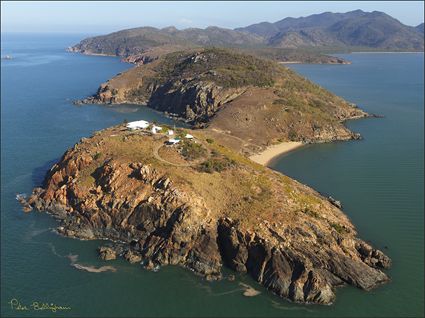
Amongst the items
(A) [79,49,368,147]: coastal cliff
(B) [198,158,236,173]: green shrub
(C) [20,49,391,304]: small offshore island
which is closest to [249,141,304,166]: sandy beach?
(A) [79,49,368,147]: coastal cliff

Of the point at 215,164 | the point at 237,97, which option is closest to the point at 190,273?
the point at 215,164

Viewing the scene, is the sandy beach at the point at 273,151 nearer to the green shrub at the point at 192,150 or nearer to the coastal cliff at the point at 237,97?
the coastal cliff at the point at 237,97

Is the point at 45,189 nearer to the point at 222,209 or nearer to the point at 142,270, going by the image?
the point at 142,270

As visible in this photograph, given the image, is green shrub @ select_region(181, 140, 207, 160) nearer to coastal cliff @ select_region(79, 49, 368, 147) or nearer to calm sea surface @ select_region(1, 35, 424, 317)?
calm sea surface @ select_region(1, 35, 424, 317)

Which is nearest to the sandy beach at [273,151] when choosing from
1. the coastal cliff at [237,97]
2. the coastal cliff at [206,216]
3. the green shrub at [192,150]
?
the coastal cliff at [237,97]

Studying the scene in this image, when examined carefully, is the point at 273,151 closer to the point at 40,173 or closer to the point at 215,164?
the point at 215,164
